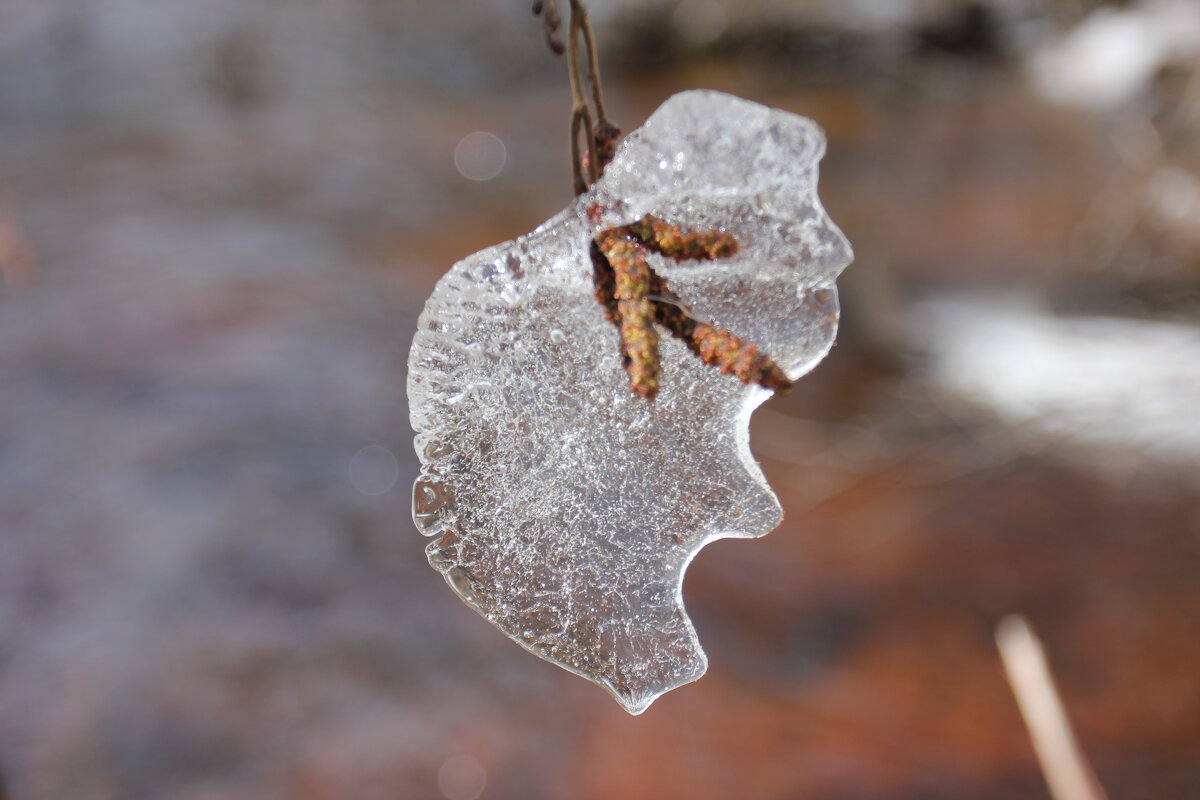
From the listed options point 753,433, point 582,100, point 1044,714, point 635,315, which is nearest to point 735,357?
point 635,315

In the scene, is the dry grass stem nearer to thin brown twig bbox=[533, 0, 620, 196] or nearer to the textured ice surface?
the textured ice surface

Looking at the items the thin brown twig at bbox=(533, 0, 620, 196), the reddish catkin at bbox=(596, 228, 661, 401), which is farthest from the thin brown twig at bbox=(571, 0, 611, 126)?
the reddish catkin at bbox=(596, 228, 661, 401)

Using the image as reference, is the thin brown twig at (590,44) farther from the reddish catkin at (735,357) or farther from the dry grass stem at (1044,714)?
the dry grass stem at (1044,714)

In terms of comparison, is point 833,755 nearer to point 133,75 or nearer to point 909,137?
point 909,137

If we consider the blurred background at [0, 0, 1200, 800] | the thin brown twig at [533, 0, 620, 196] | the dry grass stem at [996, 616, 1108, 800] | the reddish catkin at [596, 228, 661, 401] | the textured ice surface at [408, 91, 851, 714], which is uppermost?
the thin brown twig at [533, 0, 620, 196]

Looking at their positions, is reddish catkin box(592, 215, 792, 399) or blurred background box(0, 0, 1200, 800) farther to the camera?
blurred background box(0, 0, 1200, 800)

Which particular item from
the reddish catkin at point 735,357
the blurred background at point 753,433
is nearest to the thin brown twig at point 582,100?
the reddish catkin at point 735,357

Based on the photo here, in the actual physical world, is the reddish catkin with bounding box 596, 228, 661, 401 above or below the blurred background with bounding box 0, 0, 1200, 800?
above
